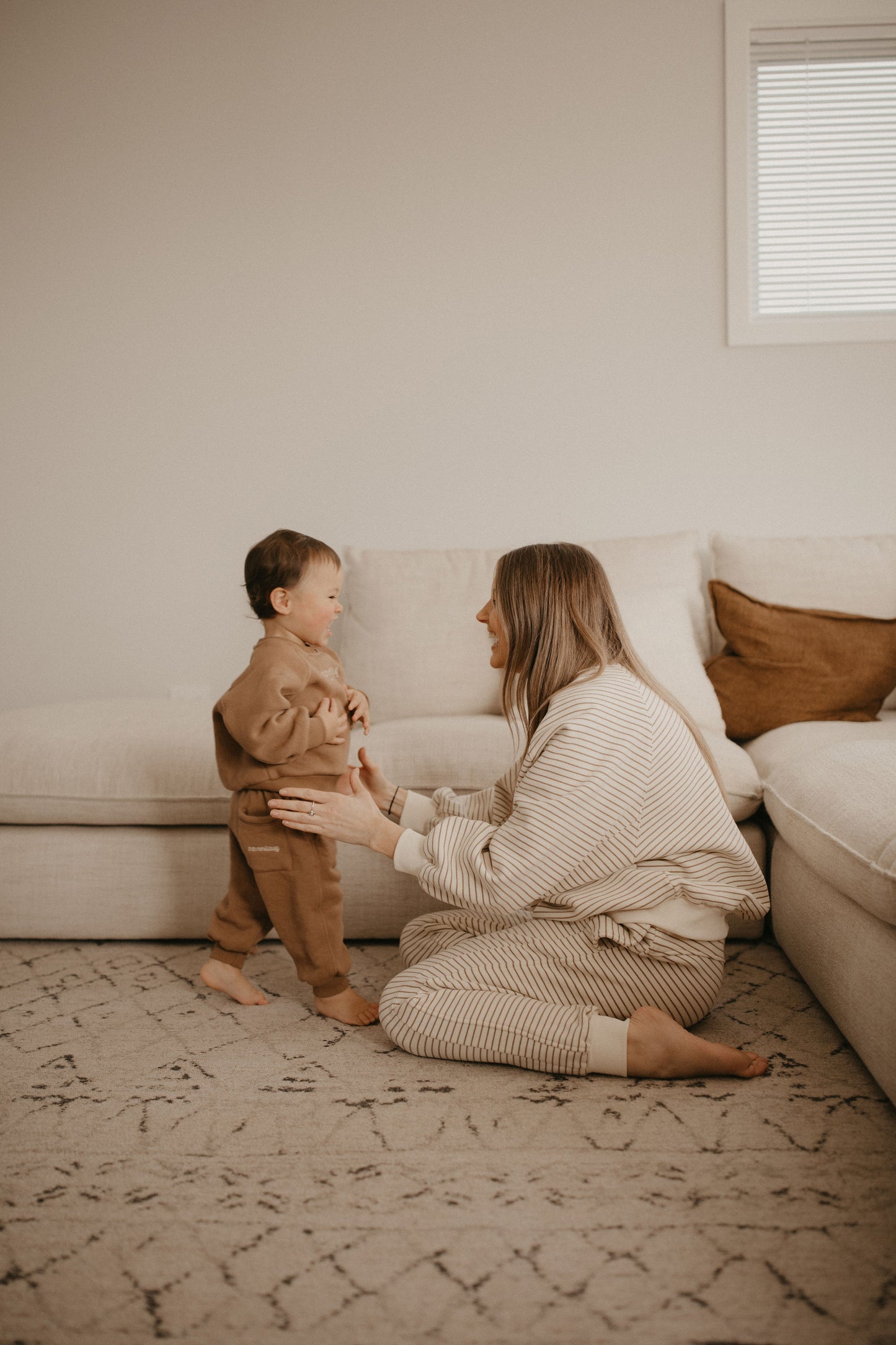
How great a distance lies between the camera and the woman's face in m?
1.57

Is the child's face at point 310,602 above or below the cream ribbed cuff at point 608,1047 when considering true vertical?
above

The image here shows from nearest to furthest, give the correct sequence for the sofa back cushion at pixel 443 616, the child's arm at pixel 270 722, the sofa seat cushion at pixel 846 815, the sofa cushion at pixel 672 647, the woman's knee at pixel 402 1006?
the sofa seat cushion at pixel 846 815 → the woman's knee at pixel 402 1006 → the child's arm at pixel 270 722 → the sofa cushion at pixel 672 647 → the sofa back cushion at pixel 443 616

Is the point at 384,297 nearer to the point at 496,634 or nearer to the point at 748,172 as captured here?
the point at 748,172

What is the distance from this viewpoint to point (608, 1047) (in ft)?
4.68

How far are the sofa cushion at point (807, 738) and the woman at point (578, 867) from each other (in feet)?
1.64

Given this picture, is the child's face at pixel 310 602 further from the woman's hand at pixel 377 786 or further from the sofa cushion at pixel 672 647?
the sofa cushion at pixel 672 647

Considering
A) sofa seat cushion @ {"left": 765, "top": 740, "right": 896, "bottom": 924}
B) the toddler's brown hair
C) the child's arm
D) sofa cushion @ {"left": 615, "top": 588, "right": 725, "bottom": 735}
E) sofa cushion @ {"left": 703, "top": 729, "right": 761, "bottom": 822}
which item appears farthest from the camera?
sofa cushion @ {"left": 615, "top": 588, "right": 725, "bottom": 735}

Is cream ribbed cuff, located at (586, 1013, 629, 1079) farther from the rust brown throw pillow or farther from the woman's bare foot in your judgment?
the rust brown throw pillow

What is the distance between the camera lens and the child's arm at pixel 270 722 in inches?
64.6

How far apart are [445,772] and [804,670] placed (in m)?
0.94

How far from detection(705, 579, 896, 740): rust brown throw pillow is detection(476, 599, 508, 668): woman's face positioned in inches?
38.0

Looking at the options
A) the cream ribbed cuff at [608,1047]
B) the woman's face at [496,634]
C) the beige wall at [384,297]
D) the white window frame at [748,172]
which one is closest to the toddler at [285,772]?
the woman's face at [496,634]

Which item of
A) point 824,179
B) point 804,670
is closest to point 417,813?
point 804,670

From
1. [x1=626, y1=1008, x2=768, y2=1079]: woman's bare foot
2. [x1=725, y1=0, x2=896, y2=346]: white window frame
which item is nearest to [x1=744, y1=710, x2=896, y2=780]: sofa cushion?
[x1=626, y1=1008, x2=768, y2=1079]: woman's bare foot
